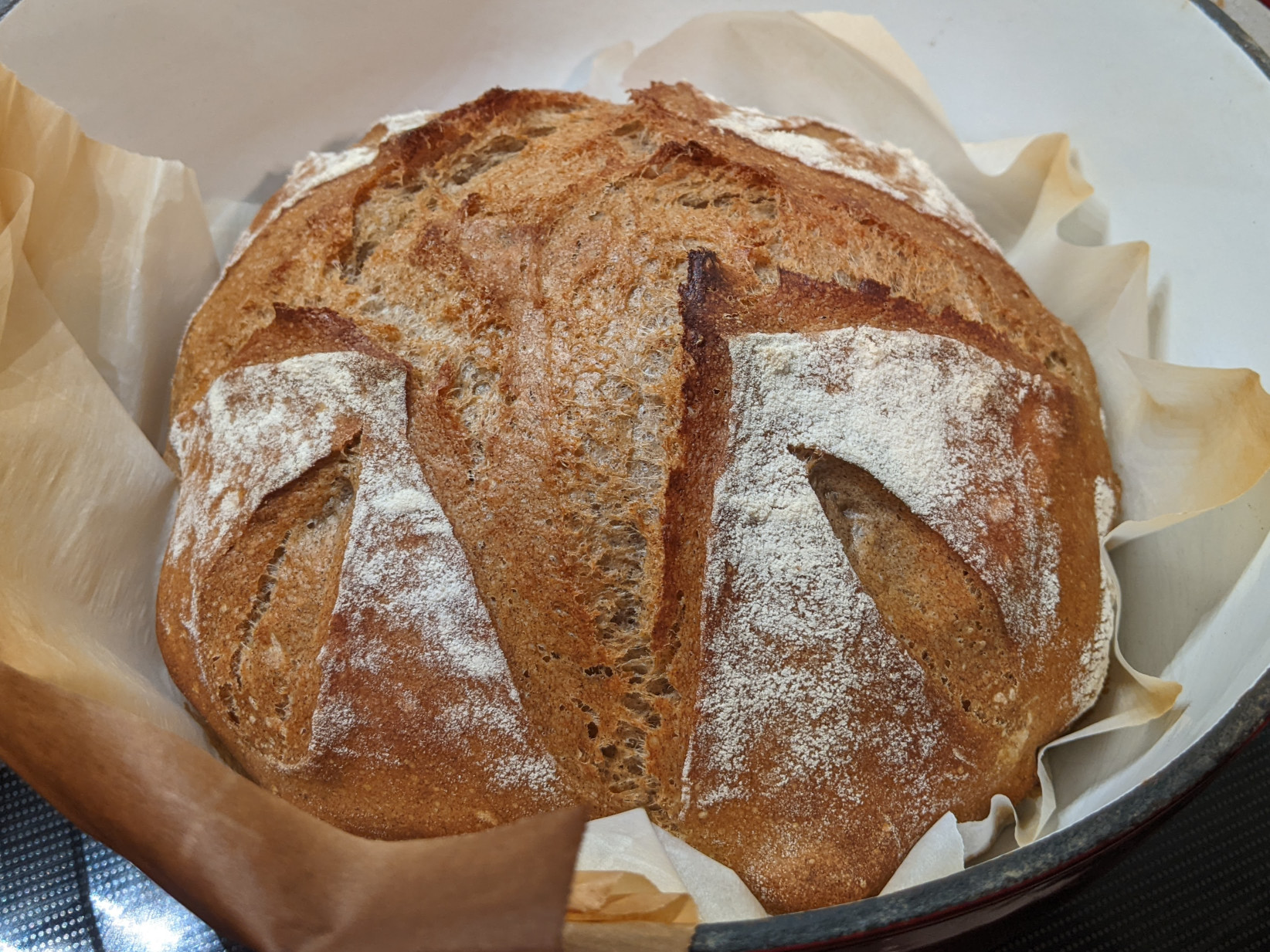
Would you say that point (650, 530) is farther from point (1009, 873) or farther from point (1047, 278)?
point (1047, 278)

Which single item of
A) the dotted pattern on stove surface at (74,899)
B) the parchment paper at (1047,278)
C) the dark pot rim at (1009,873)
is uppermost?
the parchment paper at (1047,278)

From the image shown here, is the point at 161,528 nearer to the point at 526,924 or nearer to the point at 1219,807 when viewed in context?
the point at 526,924

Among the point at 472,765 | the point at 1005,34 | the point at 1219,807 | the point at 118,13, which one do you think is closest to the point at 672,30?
the point at 1005,34

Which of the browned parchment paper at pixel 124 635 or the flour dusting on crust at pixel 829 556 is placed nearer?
the browned parchment paper at pixel 124 635

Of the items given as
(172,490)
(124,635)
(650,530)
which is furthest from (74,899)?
(650,530)

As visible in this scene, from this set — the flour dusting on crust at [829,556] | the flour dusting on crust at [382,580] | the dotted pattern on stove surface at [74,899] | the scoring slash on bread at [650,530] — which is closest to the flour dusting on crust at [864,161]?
the scoring slash on bread at [650,530]

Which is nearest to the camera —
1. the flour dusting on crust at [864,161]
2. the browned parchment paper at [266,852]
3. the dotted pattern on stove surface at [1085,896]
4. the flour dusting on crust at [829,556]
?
the browned parchment paper at [266,852]

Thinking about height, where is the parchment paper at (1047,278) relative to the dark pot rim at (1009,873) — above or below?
above

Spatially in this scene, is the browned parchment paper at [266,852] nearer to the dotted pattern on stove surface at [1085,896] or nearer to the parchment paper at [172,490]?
the parchment paper at [172,490]
